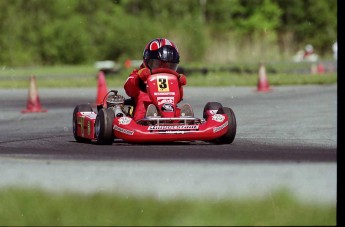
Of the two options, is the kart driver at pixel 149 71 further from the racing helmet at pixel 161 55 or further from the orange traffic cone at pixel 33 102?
the orange traffic cone at pixel 33 102

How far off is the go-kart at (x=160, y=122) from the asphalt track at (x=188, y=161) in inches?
5.8

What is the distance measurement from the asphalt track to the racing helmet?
100 cm

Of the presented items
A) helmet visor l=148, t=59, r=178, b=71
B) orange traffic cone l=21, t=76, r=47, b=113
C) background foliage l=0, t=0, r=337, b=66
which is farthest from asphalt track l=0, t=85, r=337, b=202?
background foliage l=0, t=0, r=337, b=66

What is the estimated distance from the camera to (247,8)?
73.8 m

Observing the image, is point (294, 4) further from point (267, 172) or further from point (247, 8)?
point (267, 172)

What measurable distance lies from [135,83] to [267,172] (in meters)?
3.62

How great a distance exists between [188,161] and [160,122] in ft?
6.72

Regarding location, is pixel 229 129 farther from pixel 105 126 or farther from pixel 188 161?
pixel 188 161

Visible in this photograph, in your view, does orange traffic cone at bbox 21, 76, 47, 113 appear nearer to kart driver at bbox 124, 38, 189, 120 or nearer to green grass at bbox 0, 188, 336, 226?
kart driver at bbox 124, 38, 189, 120

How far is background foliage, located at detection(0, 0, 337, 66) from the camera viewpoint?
45.2 m


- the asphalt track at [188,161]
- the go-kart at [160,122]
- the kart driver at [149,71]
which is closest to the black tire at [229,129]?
the go-kart at [160,122]

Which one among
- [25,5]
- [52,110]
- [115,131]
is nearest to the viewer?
[115,131]

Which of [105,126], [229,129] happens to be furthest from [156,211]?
[229,129]

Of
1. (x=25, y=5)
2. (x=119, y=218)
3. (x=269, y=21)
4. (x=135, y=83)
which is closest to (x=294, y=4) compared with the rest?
(x=269, y=21)
